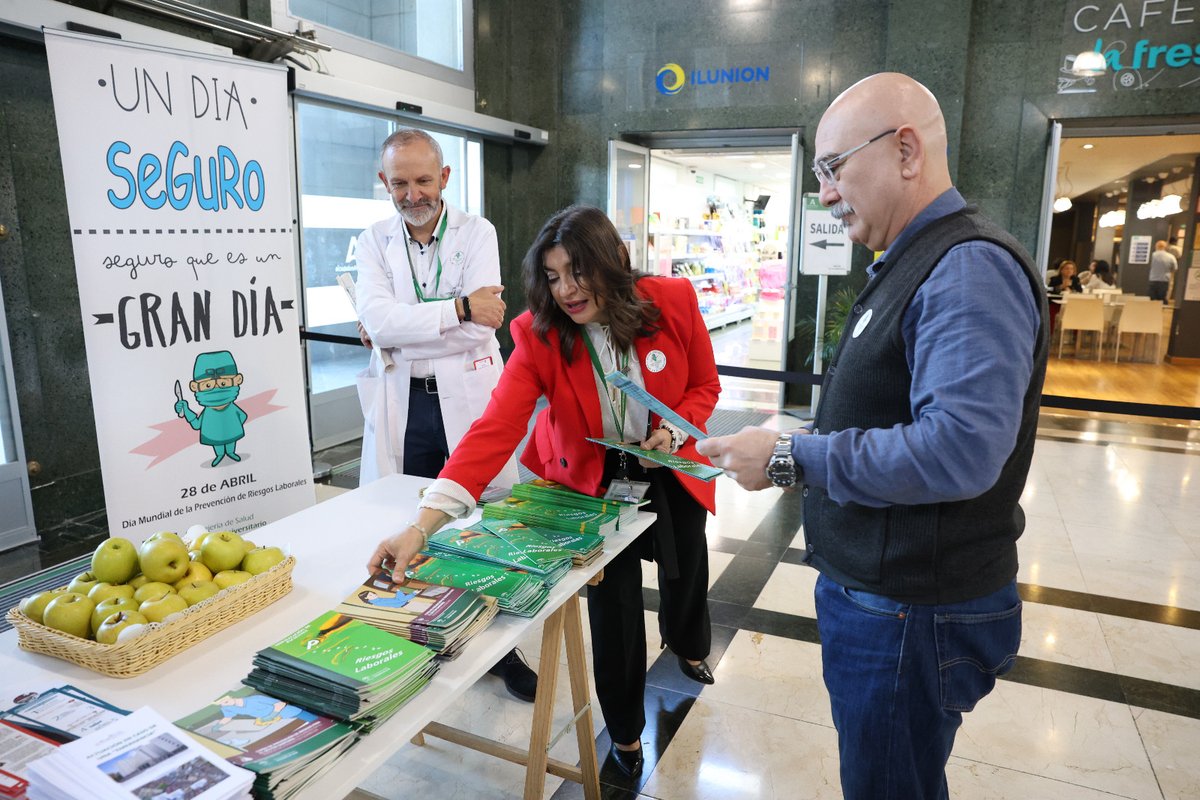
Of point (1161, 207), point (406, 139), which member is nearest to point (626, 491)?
point (406, 139)

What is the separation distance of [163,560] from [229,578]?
120 millimetres

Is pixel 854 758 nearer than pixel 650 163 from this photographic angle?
Yes

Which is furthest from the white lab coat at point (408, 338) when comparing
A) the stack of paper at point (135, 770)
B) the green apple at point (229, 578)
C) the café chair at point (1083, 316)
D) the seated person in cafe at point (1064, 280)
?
the café chair at point (1083, 316)

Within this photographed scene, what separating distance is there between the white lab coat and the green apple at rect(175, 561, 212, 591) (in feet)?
4.13

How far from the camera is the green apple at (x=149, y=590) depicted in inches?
55.4

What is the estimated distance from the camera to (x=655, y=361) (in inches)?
86.0

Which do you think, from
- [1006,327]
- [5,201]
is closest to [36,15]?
[5,201]

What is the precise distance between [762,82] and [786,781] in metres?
6.36

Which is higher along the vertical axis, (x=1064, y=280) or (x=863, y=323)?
(x=863, y=323)

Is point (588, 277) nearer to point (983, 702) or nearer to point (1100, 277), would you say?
point (983, 702)

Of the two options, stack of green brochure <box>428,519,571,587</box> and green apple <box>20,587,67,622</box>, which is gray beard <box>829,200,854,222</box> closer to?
stack of green brochure <box>428,519,571,587</box>

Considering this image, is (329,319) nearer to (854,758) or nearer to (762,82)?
(762,82)

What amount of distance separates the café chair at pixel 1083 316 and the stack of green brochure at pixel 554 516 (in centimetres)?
1146

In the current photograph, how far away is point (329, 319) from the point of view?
20.5 feet
